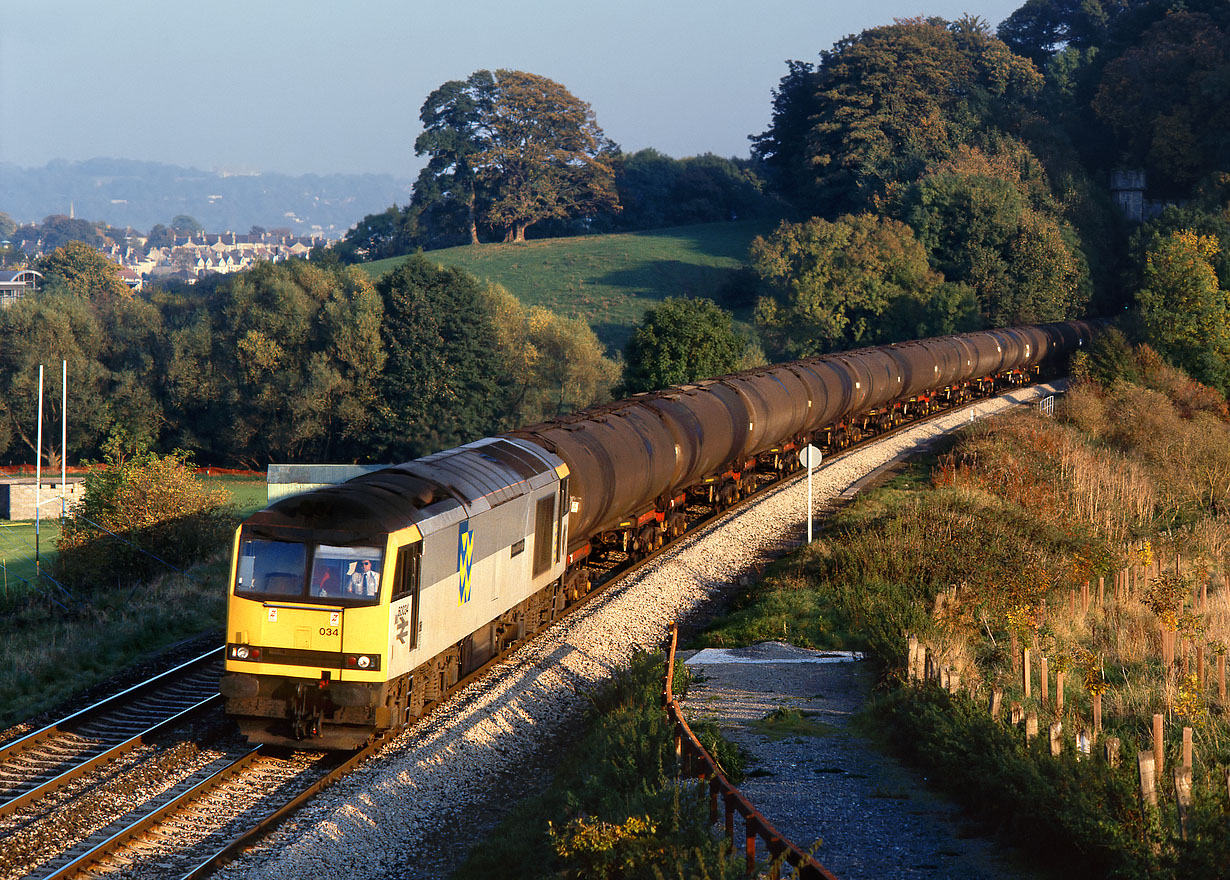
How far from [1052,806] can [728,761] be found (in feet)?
11.3

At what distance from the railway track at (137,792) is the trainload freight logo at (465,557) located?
2.29 meters

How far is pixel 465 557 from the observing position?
50.2ft

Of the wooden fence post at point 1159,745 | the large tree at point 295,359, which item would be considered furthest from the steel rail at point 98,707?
the large tree at point 295,359

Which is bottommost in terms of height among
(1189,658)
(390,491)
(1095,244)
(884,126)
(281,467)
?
(281,467)

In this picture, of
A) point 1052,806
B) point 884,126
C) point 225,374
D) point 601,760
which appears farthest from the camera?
point 884,126

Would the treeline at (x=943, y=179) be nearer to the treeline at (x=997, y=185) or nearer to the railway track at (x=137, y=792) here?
the treeline at (x=997, y=185)

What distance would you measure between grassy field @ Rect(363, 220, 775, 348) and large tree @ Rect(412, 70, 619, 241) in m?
5.63

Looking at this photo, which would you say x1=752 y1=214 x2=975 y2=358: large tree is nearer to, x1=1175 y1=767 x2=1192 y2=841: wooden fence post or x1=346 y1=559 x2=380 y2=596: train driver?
x1=346 y1=559 x2=380 y2=596: train driver

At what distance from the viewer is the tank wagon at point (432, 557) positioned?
13.3 meters

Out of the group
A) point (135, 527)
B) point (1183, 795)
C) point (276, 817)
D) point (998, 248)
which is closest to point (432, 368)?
point (135, 527)

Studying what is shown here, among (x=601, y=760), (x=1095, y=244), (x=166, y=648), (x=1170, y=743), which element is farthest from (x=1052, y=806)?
(x=1095, y=244)

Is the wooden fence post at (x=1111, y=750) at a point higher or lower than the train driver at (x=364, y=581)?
lower

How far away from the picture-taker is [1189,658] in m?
17.0

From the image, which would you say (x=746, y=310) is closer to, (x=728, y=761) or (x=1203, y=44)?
(x=1203, y=44)
